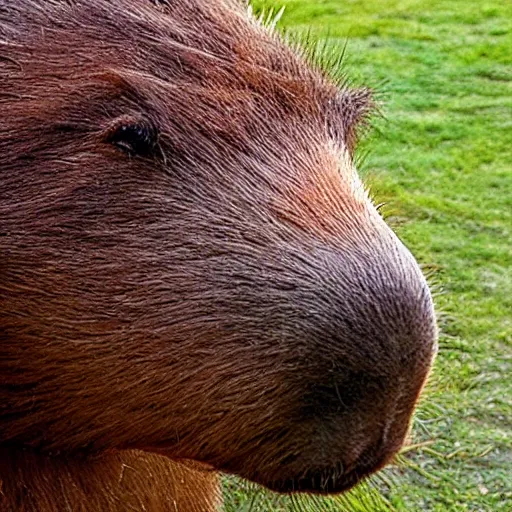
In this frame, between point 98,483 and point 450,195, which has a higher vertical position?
point 98,483

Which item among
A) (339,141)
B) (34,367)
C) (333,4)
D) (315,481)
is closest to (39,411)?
(34,367)

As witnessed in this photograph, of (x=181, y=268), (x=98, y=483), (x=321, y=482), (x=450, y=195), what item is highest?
(x=181, y=268)

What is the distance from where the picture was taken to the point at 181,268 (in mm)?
853

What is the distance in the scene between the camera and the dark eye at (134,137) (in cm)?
85

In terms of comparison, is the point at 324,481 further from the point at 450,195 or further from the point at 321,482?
the point at 450,195

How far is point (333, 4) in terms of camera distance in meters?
4.36

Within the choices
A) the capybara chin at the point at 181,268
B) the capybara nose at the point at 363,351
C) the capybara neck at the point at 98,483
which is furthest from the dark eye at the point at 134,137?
the capybara neck at the point at 98,483

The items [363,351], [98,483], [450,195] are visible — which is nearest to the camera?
[363,351]

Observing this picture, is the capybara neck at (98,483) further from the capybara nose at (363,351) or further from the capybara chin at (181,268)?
the capybara nose at (363,351)

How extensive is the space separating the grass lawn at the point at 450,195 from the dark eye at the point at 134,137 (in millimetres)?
414

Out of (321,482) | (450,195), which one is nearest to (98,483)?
(321,482)

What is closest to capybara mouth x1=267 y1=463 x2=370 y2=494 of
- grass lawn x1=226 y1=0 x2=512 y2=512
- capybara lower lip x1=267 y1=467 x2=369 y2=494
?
capybara lower lip x1=267 y1=467 x2=369 y2=494

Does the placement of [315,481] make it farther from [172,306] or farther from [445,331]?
[445,331]

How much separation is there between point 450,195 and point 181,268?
2.45 m
